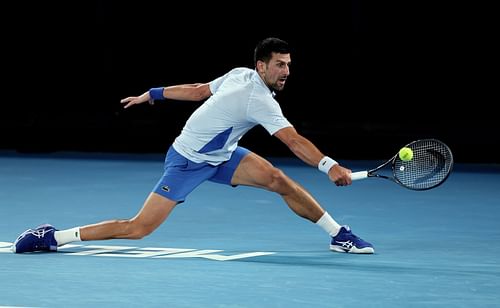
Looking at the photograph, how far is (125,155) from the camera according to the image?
16297 millimetres

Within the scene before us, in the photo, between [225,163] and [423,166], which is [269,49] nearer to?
[225,163]

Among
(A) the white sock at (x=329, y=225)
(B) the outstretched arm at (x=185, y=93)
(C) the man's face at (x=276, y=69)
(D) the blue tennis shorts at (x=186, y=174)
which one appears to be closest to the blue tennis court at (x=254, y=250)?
(A) the white sock at (x=329, y=225)

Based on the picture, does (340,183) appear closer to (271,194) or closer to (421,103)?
(271,194)

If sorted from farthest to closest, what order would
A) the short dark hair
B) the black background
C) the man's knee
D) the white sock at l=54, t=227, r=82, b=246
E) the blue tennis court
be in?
the black background → the white sock at l=54, t=227, r=82, b=246 → the man's knee → the short dark hair → the blue tennis court

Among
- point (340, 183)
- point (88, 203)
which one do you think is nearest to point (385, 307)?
point (340, 183)

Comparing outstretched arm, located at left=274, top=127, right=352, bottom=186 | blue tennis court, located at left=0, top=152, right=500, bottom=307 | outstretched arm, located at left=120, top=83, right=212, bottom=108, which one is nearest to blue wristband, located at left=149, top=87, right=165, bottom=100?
outstretched arm, located at left=120, top=83, right=212, bottom=108

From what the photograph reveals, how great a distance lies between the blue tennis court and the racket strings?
1.58 ft

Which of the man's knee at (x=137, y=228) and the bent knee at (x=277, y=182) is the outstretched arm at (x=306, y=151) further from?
the man's knee at (x=137, y=228)

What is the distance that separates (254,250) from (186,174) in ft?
2.28

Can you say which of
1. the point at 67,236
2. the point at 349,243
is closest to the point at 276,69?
the point at 349,243

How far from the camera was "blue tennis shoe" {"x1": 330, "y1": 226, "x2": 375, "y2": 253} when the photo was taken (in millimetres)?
8227

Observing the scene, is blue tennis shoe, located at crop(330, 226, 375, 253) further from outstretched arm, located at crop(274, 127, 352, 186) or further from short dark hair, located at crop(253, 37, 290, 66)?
short dark hair, located at crop(253, 37, 290, 66)

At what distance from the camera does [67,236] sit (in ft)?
26.7

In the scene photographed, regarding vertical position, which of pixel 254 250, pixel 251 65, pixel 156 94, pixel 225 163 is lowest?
pixel 254 250
